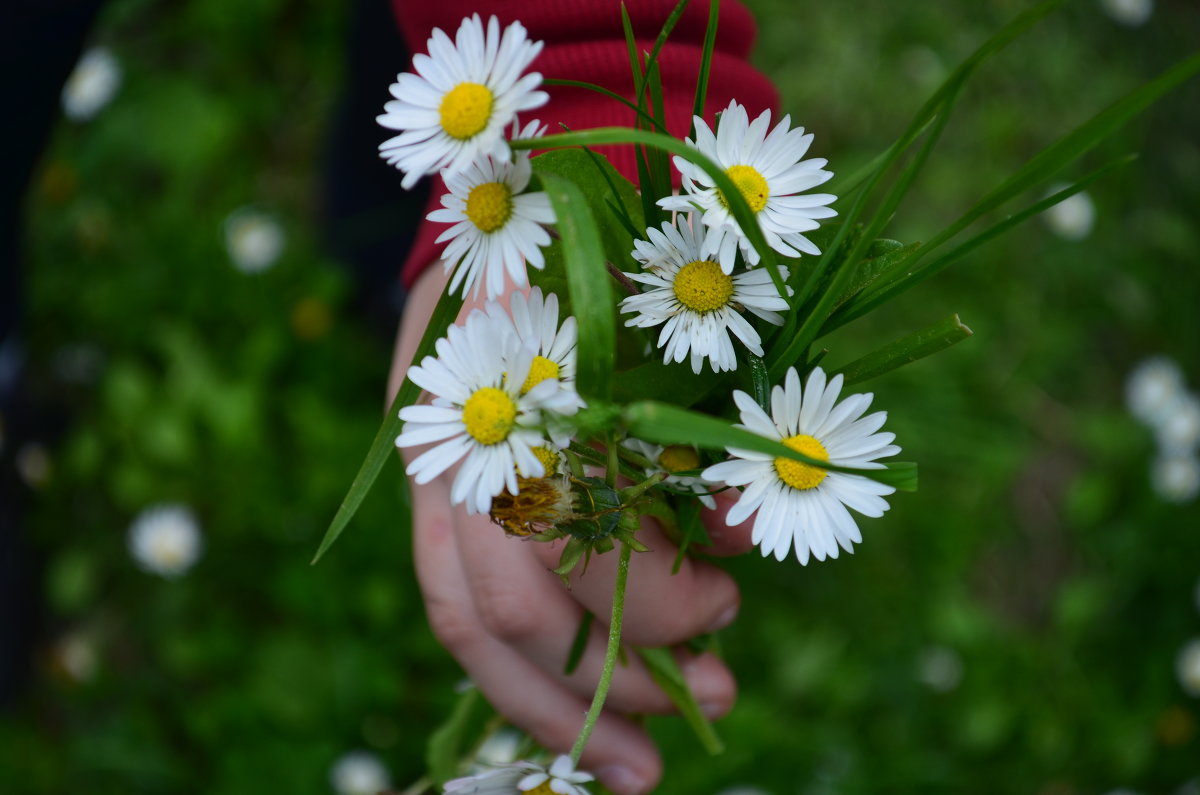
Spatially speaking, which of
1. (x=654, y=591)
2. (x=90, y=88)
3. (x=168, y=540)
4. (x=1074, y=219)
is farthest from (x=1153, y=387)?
(x=90, y=88)

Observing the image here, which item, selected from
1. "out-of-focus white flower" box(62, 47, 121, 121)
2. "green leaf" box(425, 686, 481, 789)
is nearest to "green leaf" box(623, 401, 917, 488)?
"green leaf" box(425, 686, 481, 789)

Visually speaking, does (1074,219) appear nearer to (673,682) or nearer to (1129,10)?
(1129,10)

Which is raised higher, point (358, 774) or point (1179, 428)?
point (1179, 428)

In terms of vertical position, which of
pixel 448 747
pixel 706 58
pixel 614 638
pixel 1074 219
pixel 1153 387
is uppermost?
pixel 1074 219

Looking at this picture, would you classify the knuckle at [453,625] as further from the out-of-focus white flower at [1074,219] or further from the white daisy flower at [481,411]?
the out-of-focus white flower at [1074,219]

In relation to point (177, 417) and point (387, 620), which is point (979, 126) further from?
point (177, 417)

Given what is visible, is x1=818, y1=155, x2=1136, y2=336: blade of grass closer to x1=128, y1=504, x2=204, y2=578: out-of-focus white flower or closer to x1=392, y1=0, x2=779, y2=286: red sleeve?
x1=392, y1=0, x2=779, y2=286: red sleeve

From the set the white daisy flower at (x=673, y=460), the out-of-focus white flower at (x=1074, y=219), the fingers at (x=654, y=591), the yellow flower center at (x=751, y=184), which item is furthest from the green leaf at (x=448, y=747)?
the out-of-focus white flower at (x=1074, y=219)
